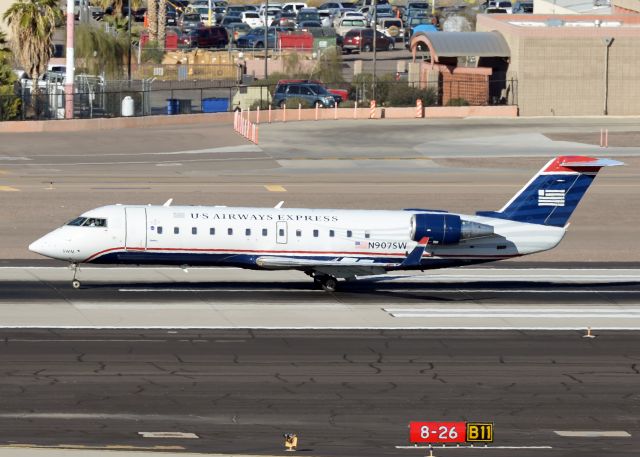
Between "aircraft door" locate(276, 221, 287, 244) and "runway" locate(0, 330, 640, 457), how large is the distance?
4.76 meters

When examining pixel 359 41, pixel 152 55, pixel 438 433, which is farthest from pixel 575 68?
pixel 438 433

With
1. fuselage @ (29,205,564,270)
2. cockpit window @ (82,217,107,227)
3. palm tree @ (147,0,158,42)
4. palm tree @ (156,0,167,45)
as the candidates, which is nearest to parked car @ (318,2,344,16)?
palm tree @ (147,0,158,42)

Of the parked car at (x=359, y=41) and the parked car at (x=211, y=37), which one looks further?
the parked car at (x=211, y=37)

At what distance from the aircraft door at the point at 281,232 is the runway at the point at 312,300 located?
1843 millimetres

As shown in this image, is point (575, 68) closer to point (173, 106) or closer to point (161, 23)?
point (173, 106)

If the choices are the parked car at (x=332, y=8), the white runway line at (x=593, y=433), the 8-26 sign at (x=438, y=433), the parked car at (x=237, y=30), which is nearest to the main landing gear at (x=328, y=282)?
the white runway line at (x=593, y=433)

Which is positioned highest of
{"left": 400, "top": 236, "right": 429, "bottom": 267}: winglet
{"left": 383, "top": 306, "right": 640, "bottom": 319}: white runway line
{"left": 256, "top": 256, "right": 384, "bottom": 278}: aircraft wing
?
{"left": 400, "top": 236, "right": 429, "bottom": 267}: winglet

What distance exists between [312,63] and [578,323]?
3213 inches

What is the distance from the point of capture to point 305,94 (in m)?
92.1

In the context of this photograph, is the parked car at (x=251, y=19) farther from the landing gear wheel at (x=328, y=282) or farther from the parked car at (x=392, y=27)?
the landing gear wheel at (x=328, y=282)

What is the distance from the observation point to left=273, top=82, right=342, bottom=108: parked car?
91.8 meters

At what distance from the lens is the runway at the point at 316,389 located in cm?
2589

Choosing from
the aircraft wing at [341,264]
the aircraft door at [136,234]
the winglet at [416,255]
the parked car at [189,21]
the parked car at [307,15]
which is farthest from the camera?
the parked car at [307,15]

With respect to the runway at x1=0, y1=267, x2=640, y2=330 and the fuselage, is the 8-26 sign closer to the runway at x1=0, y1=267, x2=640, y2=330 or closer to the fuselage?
the runway at x1=0, y1=267, x2=640, y2=330
